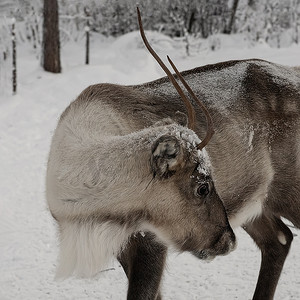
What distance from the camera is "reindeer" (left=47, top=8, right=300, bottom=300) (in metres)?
2.83

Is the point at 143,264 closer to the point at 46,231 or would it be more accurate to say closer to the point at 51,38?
the point at 46,231

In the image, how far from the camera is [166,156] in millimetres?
2701

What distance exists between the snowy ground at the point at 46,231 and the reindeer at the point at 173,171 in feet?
1.56

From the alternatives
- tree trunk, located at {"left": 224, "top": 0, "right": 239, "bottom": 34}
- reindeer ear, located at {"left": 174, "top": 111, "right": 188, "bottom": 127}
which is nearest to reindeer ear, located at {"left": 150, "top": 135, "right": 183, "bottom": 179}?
reindeer ear, located at {"left": 174, "top": 111, "right": 188, "bottom": 127}

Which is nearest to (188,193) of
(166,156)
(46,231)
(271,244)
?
(166,156)

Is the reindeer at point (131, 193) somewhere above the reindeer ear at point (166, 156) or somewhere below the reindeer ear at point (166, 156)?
below

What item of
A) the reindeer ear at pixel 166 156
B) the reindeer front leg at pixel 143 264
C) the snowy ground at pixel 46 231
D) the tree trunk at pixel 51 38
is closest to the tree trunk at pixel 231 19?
the snowy ground at pixel 46 231

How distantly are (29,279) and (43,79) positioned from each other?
269 inches

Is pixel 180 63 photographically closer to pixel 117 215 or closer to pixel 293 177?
pixel 293 177

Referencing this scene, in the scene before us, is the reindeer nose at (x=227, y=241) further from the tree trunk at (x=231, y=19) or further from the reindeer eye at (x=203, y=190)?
the tree trunk at (x=231, y=19)

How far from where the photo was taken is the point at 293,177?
4.02m

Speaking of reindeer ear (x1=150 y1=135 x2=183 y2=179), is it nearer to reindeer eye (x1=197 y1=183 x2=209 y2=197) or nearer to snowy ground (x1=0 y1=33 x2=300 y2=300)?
reindeer eye (x1=197 y1=183 x2=209 y2=197)

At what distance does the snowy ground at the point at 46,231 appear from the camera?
4.59m

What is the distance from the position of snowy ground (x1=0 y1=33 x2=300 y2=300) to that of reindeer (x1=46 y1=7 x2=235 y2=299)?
780mm
